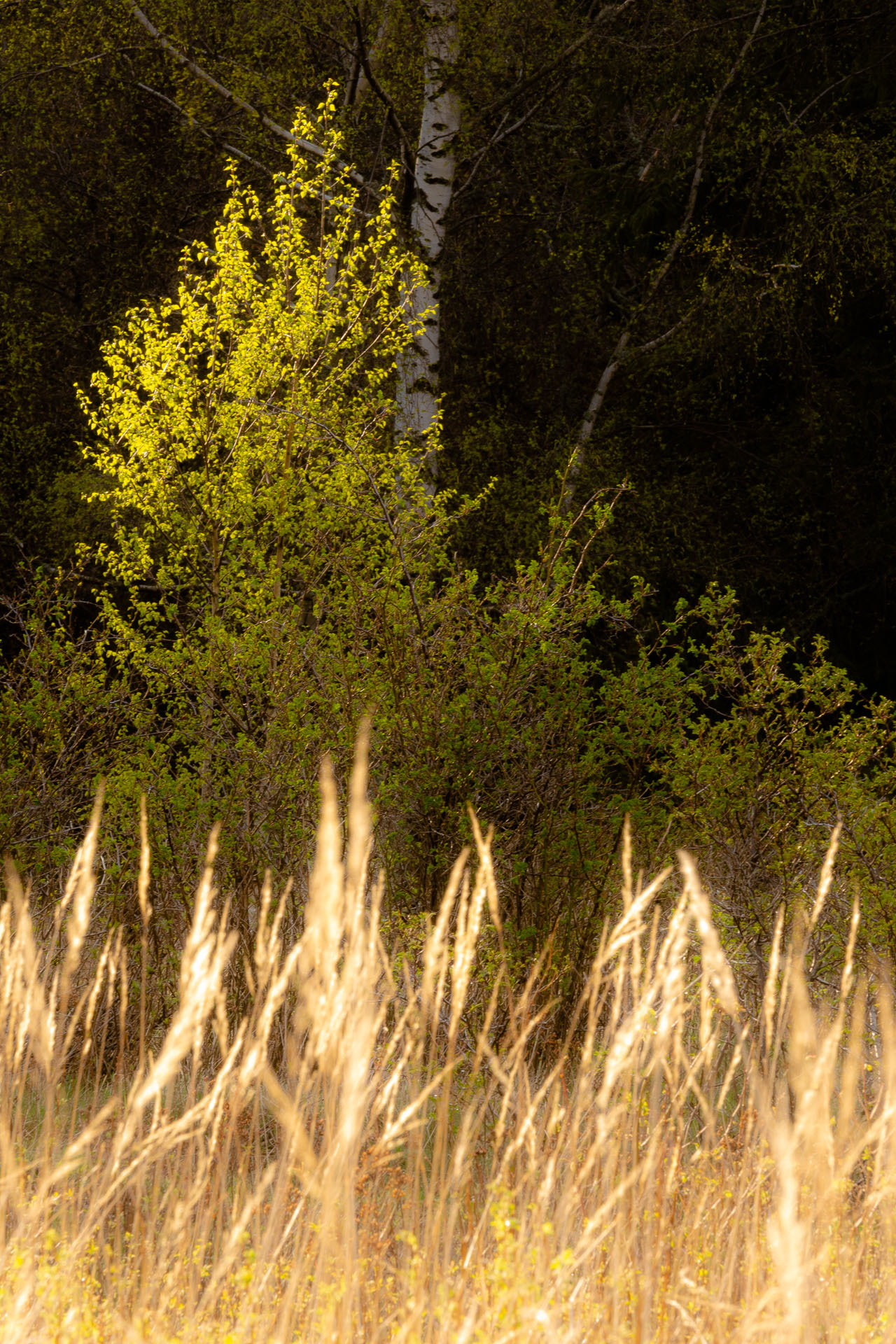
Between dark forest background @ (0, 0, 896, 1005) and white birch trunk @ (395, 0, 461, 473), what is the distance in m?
0.26

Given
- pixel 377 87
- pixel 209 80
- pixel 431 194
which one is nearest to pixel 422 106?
pixel 431 194

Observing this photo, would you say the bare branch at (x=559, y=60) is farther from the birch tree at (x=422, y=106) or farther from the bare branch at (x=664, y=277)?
the bare branch at (x=664, y=277)

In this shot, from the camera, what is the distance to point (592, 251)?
14.5 meters

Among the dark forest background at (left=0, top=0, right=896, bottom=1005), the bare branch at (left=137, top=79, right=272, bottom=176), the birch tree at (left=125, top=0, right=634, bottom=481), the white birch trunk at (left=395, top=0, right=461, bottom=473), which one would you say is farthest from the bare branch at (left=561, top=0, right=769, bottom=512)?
the bare branch at (left=137, top=79, right=272, bottom=176)

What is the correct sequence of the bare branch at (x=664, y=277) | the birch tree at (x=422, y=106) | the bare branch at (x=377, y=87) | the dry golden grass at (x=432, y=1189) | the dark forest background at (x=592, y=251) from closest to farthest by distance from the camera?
the dry golden grass at (x=432, y=1189) → the bare branch at (x=377, y=87) → the birch tree at (x=422, y=106) → the dark forest background at (x=592, y=251) → the bare branch at (x=664, y=277)

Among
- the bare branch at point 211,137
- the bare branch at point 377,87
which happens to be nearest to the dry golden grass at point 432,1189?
the bare branch at point 377,87

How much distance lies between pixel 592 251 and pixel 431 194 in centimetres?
355

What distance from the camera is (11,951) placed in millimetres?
2375

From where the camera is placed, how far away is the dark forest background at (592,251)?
476 inches

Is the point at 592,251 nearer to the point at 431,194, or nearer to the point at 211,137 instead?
the point at 431,194

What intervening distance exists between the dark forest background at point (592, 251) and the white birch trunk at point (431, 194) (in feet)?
0.84

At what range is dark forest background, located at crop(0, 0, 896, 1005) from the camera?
12.1 meters

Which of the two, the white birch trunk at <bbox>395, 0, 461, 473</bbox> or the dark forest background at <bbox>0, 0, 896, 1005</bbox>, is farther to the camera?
the dark forest background at <bbox>0, 0, 896, 1005</bbox>

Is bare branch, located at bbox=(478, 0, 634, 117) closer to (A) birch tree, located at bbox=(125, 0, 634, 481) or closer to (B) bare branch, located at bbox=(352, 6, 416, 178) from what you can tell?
(A) birch tree, located at bbox=(125, 0, 634, 481)
